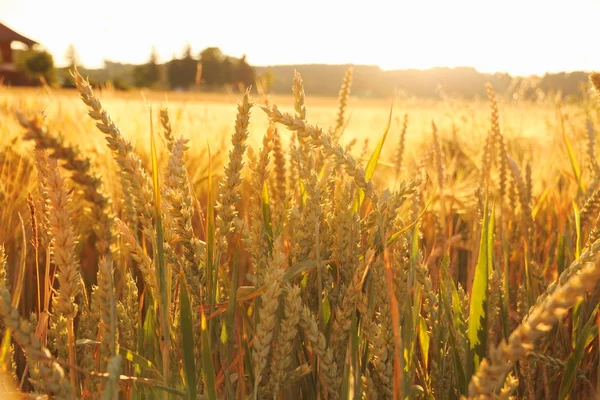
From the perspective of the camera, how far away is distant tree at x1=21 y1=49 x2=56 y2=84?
29.2 m

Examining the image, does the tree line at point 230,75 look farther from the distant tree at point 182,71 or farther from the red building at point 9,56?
the red building at point 9,56

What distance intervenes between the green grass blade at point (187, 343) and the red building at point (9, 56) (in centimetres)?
2663

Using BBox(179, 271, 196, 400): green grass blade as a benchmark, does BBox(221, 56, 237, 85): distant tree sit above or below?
above

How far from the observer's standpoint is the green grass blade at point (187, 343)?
0.51m

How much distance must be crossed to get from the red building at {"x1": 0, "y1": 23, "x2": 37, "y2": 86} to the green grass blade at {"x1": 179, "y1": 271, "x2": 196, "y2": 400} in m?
26.6

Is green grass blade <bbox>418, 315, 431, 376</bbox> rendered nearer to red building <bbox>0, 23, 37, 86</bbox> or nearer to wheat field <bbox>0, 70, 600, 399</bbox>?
wheat field <bbox>0, 70, 600, 399</bbox>

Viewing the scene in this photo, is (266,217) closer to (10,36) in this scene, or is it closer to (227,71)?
(10,36)

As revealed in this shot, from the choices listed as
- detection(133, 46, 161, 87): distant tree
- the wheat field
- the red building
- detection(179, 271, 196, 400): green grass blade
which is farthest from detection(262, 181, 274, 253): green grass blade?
detection(133, 46, 161, 87): distant tree

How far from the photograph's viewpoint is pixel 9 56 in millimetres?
26422

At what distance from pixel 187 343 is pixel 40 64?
33979 millimetres

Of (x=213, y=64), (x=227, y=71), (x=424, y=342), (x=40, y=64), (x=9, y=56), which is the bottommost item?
(x=424, y=342)

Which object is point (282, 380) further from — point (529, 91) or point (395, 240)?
point (529, 91)

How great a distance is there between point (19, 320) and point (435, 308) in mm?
462

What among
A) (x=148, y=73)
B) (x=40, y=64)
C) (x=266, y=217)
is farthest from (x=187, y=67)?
(x=266, y=217)
